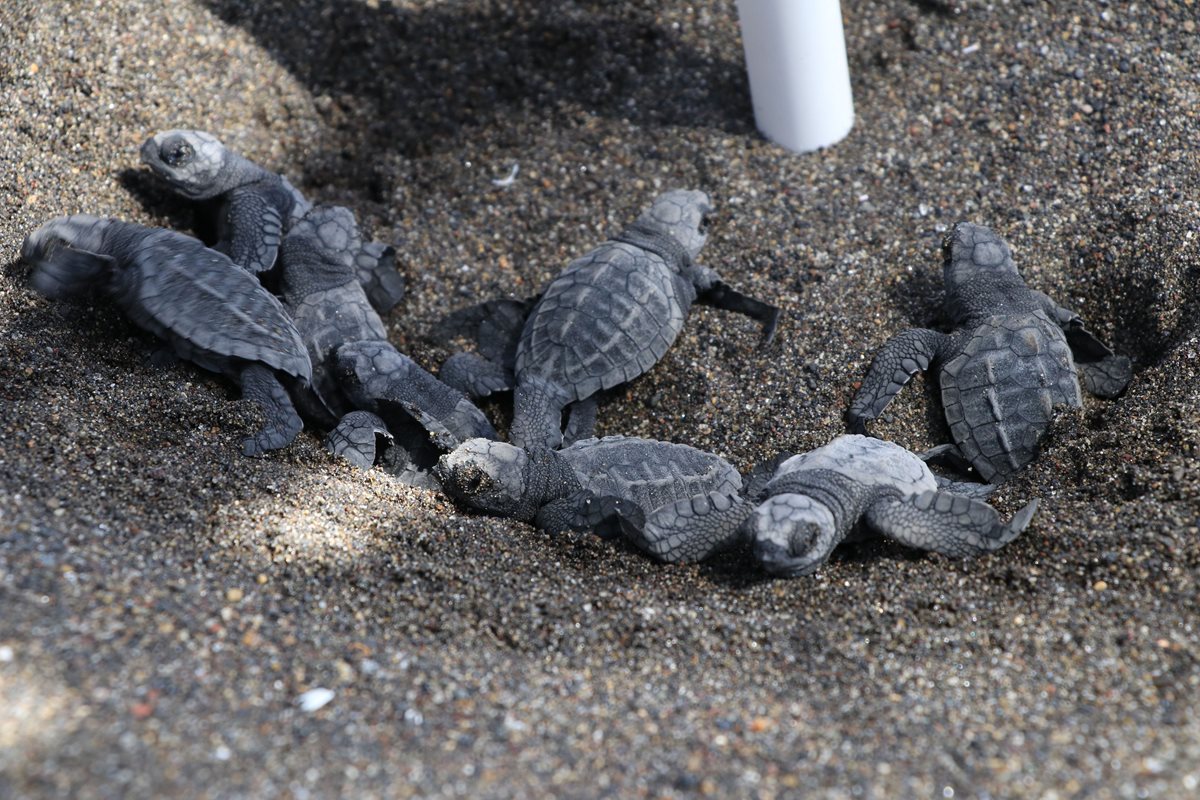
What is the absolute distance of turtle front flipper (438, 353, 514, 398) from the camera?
12.2 ft

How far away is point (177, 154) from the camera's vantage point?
386cm

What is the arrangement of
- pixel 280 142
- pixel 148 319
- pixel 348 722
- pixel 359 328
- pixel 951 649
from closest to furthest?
pixel 348 722, pixel 951 649, pixel 148 319, pixel 359 328, pixel 280 142

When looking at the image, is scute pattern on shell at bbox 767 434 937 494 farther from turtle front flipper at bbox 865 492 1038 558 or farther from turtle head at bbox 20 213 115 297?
turtle head at bbox 20 213 115 297

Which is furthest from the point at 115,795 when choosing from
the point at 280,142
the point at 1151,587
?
the point at 280,142

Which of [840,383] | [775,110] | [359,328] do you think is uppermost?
[775,110]

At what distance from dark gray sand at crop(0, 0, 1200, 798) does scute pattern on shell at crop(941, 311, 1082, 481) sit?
0.12 metres

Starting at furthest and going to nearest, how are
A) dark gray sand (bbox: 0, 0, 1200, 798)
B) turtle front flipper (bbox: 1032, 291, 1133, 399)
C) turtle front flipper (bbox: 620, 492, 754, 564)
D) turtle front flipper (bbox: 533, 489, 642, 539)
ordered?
turtle front flipper (bbox: 1032, 291, 1133, 399), turtle front flipper (bbox: 533, 489, 642, 539), turtle front flipper (bbox: 620, 492, 754, 564), dark gray sand (bbox: 0, 0, 1200, 798)

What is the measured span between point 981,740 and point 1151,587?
2.66ft

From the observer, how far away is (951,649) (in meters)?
2.47

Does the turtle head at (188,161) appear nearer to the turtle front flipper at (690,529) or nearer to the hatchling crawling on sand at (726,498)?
the hatchling crawling on sand at (726,498)

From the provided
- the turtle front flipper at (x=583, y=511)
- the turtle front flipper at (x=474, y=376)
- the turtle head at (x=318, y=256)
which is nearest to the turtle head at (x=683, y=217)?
the turtle front flipper at (x=474, y=376)

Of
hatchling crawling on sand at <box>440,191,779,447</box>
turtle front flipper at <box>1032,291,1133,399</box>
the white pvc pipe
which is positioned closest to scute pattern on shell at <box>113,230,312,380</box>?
hatchling crawling on sand at <box>440,191,779,447</box>

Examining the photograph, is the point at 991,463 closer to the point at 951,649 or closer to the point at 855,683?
the point at 951,649

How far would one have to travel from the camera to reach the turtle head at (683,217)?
396 centimetres
